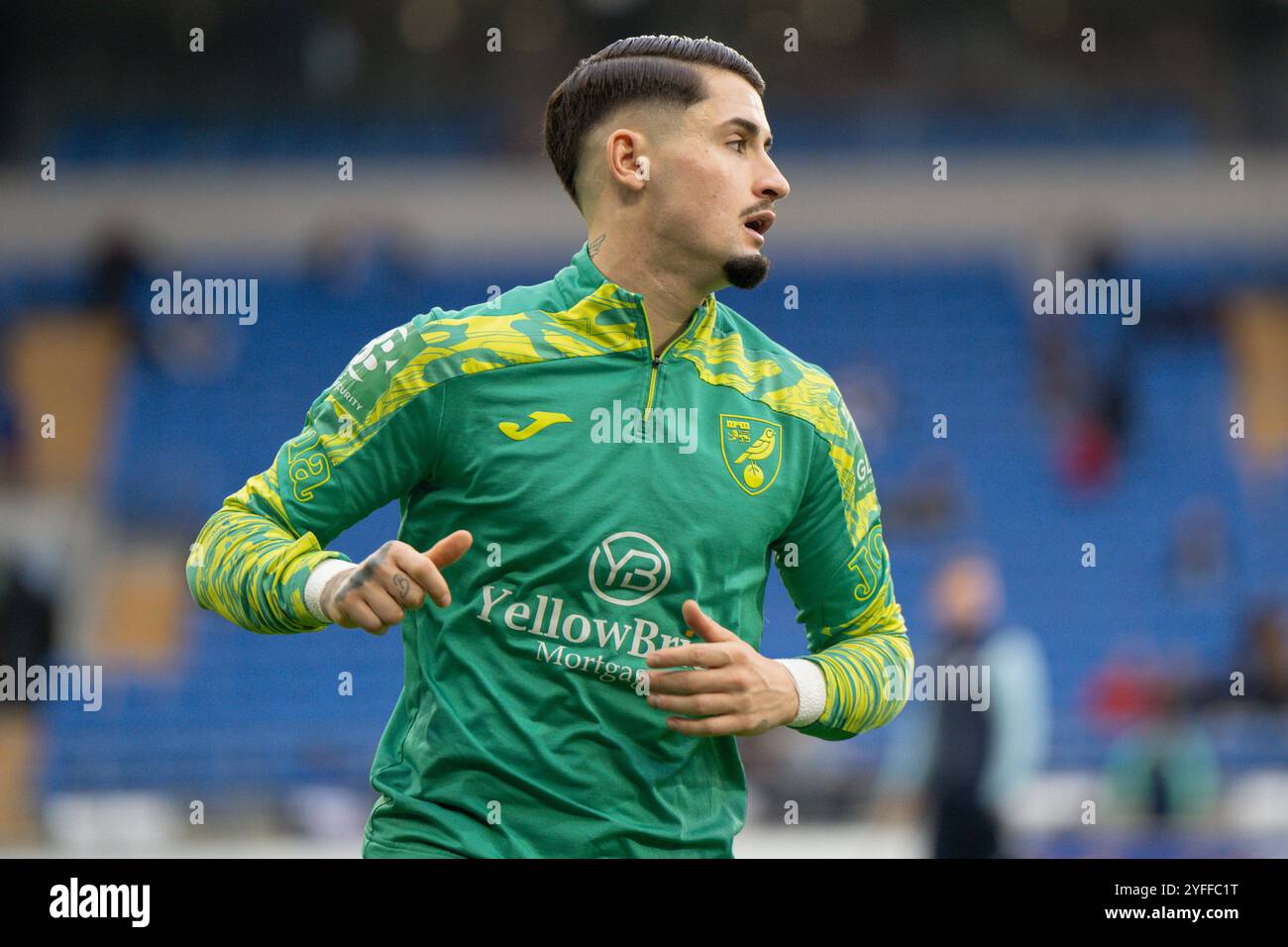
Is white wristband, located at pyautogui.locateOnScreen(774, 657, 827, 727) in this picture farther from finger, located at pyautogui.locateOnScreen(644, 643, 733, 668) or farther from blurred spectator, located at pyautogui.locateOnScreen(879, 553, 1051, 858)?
blurred spectator, located at pyautogui.locateOnScreen(879, 553, 1051, 858)

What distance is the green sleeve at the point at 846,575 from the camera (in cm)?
318

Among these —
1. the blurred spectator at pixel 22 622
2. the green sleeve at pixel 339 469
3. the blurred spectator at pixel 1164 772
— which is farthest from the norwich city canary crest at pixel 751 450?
the blurred spectator at pixel 22 622

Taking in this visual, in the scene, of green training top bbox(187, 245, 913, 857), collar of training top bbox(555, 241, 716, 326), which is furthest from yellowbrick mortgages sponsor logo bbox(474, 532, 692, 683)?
collar of training top bbox(555, 241, 716, 326)

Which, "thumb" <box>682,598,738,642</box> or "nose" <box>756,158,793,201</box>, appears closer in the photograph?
"thumb" <box>682,598,738,642</box>

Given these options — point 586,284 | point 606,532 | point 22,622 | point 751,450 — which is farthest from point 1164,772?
point 606,532

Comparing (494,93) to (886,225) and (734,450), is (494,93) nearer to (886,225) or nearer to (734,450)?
(886,225)

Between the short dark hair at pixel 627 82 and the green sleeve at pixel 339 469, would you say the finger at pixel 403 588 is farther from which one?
the short dark hair at pixel 627 82

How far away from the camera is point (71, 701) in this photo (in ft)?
38.2

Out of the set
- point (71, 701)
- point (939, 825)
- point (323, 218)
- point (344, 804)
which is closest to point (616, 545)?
point (939, 825)

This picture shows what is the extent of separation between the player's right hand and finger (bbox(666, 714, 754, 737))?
50 cm

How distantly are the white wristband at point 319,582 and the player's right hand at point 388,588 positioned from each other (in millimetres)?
100

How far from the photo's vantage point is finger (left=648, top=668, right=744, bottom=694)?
2.80 m

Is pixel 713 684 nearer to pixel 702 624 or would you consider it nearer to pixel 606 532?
pixel 702 624

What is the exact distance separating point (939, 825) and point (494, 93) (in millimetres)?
8604
